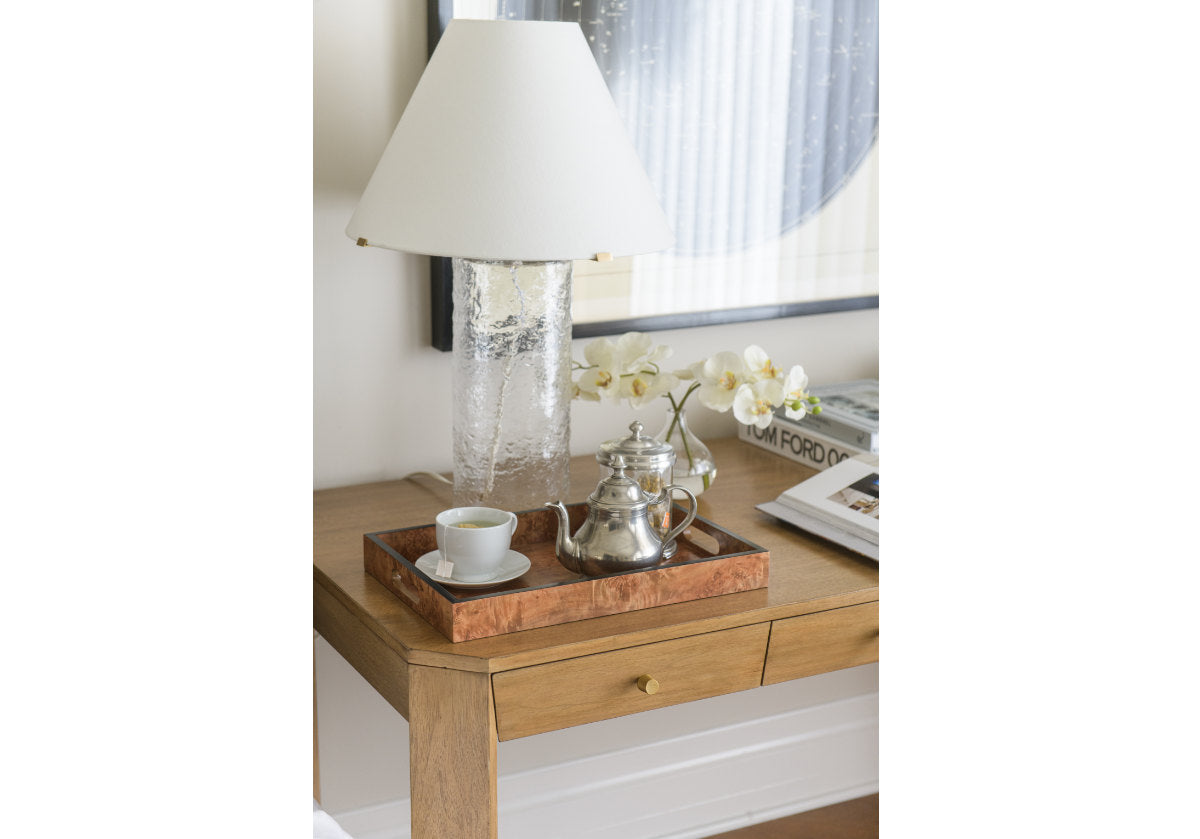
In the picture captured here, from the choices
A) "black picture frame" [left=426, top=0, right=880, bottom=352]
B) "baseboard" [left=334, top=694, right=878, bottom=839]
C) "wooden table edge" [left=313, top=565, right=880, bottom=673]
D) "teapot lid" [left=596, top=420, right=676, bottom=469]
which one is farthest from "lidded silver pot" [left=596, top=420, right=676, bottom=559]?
"baseboard" [left=334, top=694, right=878, bottom=839]

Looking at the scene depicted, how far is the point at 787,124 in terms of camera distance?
1.72m

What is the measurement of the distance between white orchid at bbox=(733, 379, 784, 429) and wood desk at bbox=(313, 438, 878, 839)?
16 centimetres

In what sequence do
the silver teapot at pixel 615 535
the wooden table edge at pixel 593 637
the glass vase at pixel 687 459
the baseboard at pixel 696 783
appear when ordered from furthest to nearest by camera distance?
1. the baseboard at pixel 696 783
2. the glass vase at pixel 687 459
3. the silver teapot at pixel 615 535
4. the wooden table edge at pixel 593 637

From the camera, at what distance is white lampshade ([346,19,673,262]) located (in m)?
1.14

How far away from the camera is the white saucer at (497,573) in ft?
3.72

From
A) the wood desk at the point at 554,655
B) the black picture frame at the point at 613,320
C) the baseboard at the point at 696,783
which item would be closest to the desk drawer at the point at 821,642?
the wood desk at the point at 554,655

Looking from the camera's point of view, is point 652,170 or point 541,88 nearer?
point 541,88

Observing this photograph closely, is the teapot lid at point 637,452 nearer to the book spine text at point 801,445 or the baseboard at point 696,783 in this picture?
the book spine text at point 801,445

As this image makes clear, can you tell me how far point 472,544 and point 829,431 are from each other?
2.34ft

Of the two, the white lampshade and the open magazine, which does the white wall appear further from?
the open magazine
